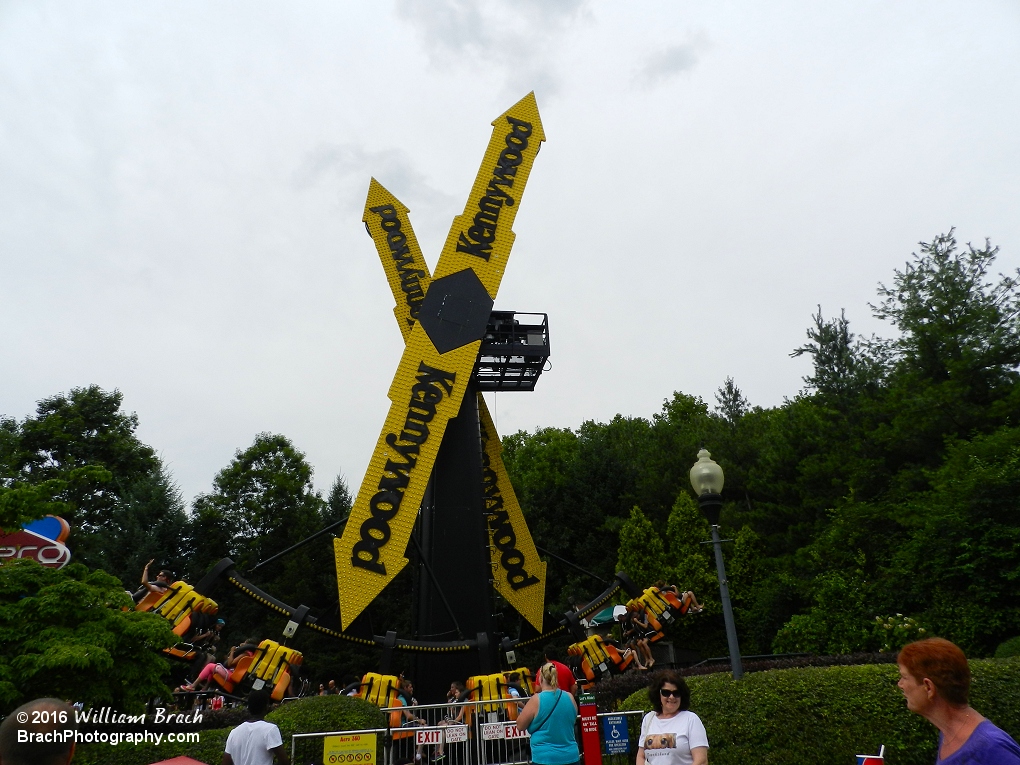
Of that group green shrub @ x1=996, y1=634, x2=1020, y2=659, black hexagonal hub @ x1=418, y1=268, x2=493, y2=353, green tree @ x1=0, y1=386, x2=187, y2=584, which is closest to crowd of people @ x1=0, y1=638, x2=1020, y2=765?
green shrub @ x1=996, y1=634, x2=1020, y2=659

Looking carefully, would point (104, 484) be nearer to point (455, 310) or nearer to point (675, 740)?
point (455, 310)

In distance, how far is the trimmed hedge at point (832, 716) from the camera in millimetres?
7066

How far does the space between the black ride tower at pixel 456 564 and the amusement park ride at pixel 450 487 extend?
0.09ft

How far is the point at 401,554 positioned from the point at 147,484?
2112cm

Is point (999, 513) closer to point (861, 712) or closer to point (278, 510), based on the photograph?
point (861, 712)

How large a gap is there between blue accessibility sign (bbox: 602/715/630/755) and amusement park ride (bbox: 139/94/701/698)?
4991mm

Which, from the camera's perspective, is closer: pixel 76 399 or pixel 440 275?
pixel 440 275

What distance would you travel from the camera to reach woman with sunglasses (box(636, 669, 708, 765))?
156 inches

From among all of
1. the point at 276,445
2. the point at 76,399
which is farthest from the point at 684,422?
the point at 76,399

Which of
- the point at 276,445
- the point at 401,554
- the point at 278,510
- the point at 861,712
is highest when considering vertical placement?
the point at 276,445

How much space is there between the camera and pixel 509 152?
1817 centimetres

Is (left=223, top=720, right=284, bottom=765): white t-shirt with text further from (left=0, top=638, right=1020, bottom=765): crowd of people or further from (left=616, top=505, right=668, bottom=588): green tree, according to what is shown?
(left=616, top=505, right=668, bottom=588): green tree

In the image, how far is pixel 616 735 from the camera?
29.1ft

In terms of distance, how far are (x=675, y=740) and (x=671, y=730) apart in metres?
0.07
